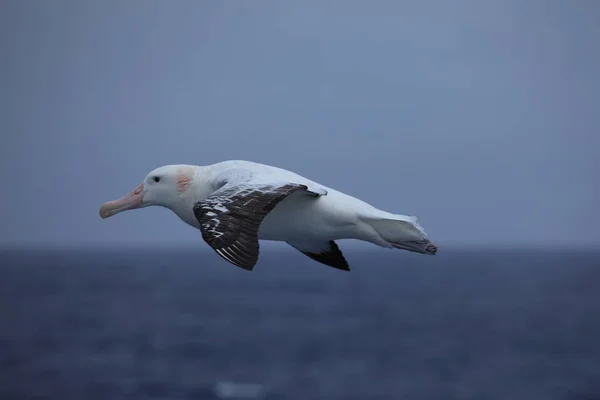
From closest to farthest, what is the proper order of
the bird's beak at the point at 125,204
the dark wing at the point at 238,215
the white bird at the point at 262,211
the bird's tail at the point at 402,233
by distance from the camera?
the dark wing at the point at 238,215 < the white bird at the point at 262,211 < the bird's tail at the point at 402,233 < the bird's beak at the point at 125,204

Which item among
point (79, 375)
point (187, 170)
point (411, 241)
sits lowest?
point (79, 375)

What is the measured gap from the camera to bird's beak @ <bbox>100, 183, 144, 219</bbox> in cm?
918

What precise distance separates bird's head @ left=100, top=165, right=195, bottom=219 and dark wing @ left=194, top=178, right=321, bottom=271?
111 cm

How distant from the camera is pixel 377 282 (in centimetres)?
13100

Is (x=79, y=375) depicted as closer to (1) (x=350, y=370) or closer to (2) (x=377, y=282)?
(1) (x=350, y=370)

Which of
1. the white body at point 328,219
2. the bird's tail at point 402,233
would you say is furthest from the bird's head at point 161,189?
the bird's tail at point 402,233

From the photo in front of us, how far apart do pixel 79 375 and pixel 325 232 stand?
51.6 m

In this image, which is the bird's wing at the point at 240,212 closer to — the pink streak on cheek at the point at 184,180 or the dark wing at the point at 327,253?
the pink streak on cheek at the point at 184,180

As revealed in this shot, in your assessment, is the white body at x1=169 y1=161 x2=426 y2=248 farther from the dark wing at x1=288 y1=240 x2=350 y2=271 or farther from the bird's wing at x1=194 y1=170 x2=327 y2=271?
the dark wing at x1=288 y1=240 x2=350 y2=271

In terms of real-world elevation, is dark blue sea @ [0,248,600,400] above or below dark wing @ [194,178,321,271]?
below

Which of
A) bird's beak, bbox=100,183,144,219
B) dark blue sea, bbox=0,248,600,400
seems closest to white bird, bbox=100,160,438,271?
bird's beak, bbox=100,183,144,219

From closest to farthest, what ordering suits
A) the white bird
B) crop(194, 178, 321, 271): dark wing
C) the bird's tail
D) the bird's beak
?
crop(194, 178, 321, 271): dark wing, the white bird, the bird's tail, the bird's beak

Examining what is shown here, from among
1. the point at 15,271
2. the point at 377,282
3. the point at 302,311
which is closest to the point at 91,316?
the point at 302,311

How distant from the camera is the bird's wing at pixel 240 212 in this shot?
6902 millimetres
